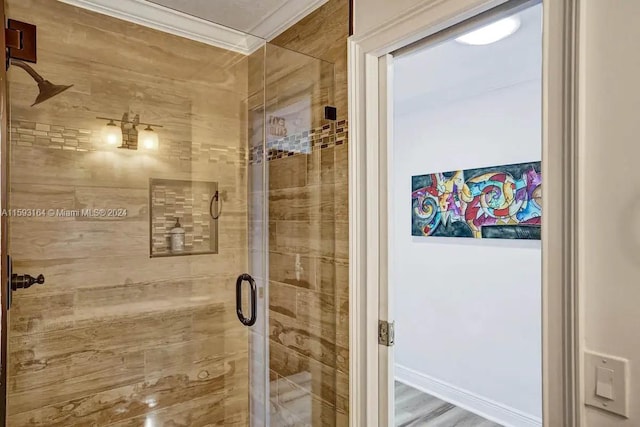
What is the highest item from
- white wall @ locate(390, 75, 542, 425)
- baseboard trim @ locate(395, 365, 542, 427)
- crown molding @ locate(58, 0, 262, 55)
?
crown molding @ locate(58, 0, 262, 55)

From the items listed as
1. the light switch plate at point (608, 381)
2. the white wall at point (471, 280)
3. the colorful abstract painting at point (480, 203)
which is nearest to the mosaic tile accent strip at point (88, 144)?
the white wall at point (471, 280)

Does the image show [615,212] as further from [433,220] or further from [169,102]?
[433,220]

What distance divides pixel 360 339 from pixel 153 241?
102 centimetres

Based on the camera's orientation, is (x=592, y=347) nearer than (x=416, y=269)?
Yes

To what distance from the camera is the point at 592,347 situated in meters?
0.91

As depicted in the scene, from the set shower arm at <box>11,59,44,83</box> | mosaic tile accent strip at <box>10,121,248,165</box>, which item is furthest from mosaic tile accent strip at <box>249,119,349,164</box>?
shower arm at <box>11,59,44,83</box>

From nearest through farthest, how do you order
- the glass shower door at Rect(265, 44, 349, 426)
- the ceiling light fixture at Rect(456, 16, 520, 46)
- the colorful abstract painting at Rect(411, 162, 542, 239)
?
the glass shower door at Rect(265, 44, 349, 426) < the ceiling light fixture at Rect(456, 16, 520, 46) < the colorful abstract painting at Rect(411, 162, 542, 239)

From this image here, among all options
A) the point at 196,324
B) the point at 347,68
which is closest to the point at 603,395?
the point at 347,68

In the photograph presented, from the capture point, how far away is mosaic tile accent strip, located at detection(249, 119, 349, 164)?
5.41ft

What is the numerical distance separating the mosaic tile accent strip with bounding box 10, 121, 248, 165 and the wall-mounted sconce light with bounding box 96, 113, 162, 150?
3 centimetres

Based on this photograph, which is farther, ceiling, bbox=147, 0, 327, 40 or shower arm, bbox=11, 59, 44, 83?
ceiling, bbox=147, 0, 327, 40

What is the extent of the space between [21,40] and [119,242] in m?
0.87

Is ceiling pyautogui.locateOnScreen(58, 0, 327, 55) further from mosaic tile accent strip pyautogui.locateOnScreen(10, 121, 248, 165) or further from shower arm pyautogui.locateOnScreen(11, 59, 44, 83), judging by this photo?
mosaic tile accent strip pyautogui.locateOnScreen(10, 121, 248, 165)

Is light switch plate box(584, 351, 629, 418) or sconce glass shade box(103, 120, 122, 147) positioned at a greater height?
sconce glass shade box(103, 120, 122, 147)
